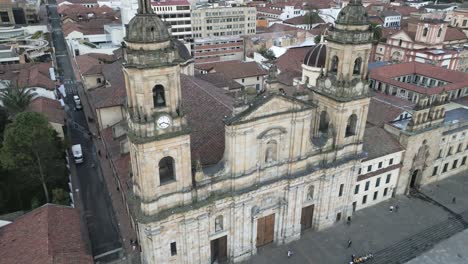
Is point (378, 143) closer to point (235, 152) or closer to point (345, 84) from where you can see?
point (345, 84)

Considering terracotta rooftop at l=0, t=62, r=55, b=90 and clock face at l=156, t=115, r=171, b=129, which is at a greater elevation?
clock face at l=156, t=115, r=171, b=129

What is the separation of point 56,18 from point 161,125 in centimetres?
17239

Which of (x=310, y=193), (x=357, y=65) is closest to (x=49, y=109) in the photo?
(x=310, y=193)

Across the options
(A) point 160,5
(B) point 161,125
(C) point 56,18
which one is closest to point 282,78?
(B) point 161,125

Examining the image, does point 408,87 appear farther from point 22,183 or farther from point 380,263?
point 22,183

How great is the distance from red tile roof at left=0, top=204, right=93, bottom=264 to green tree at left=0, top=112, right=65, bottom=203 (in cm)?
870

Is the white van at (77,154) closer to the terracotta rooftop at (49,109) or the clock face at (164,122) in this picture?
the terracotta rooftop at (49,109)

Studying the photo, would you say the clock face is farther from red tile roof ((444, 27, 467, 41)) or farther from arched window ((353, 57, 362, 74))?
red tile roof ((444, 27, 467, 41))

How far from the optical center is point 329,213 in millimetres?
40812

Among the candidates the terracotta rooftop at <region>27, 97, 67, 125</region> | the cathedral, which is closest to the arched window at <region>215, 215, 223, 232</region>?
the cathedral

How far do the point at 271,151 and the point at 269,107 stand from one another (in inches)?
185

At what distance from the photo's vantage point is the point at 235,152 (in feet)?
104

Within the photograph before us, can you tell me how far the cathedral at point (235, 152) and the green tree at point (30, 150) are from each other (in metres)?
14.9

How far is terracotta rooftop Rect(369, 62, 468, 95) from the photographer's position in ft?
198
